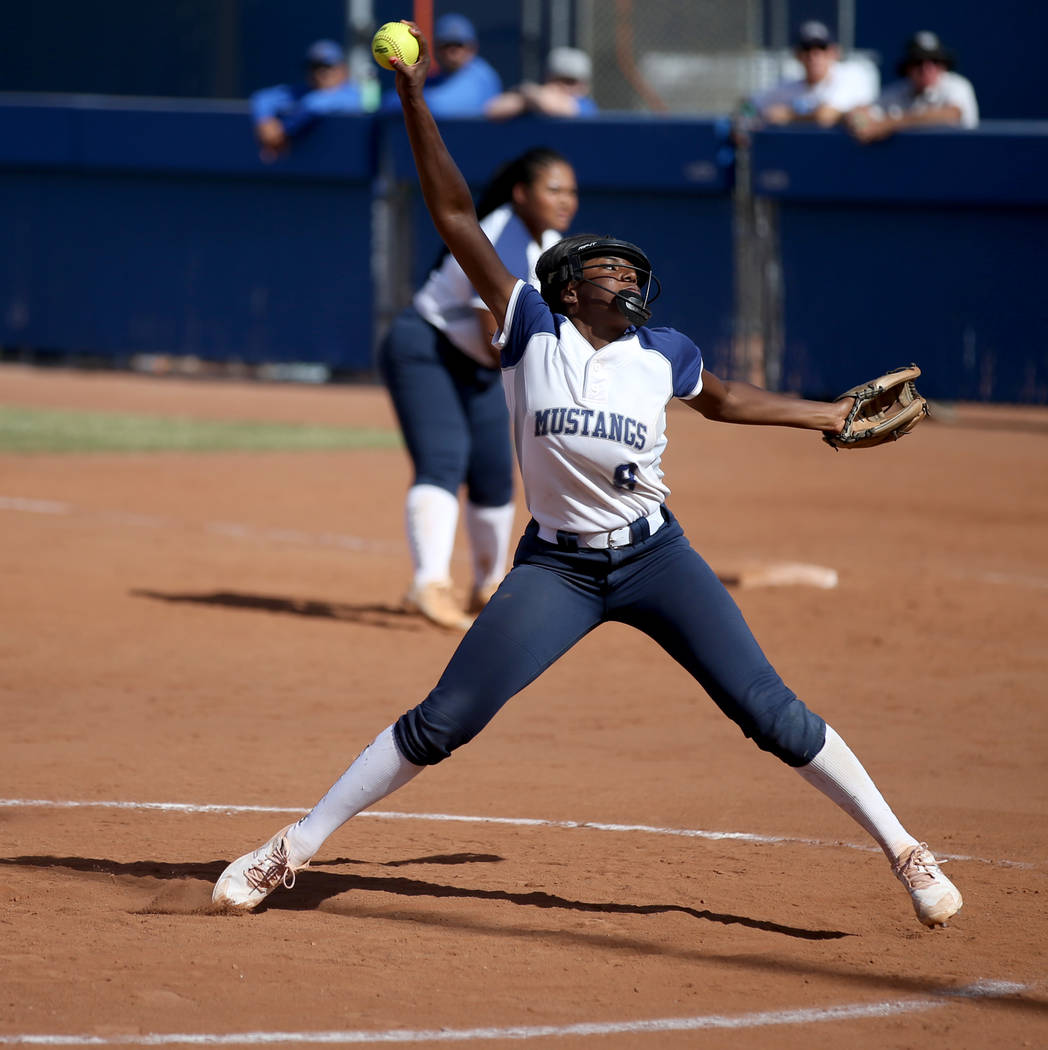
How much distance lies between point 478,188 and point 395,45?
Result: 14.5m

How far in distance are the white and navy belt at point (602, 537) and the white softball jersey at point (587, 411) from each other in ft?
0.04

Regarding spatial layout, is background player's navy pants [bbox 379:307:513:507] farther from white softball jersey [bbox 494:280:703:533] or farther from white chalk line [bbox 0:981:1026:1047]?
white chalk line [bbox 0:981:1026:1047]

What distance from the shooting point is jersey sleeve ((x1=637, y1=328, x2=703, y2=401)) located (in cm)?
475

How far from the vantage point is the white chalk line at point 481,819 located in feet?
18.6

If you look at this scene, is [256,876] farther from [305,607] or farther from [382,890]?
[305,607]

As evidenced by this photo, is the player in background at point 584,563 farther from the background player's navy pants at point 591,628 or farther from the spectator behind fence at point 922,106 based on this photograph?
the spectator behind fence at point 922,106

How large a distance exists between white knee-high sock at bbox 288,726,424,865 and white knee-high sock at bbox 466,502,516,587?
4248mm

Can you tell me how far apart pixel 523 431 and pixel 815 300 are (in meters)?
13.5

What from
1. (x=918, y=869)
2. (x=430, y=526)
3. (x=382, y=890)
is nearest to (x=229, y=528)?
(x=430, y=526)

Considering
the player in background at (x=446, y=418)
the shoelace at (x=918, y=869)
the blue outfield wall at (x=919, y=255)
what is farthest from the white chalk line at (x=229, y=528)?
the blue outfield wall at (x=919, y=255)

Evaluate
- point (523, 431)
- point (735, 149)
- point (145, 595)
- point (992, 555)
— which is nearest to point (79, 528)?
point (145, 595)

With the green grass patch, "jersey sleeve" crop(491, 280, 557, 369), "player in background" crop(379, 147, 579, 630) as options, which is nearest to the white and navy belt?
"jersey sleeve" crop(491, 280, 557, 369)

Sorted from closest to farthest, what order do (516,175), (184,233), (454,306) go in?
(516,175) < (454,306) < (184,233)

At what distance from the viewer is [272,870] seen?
4.72m
